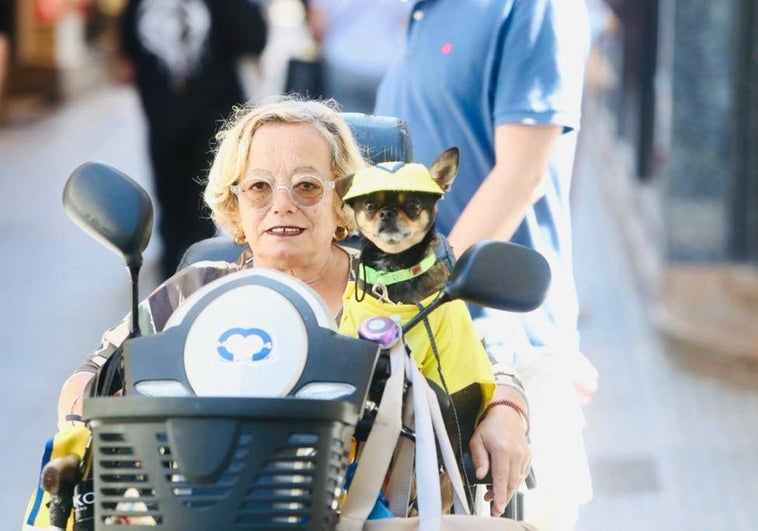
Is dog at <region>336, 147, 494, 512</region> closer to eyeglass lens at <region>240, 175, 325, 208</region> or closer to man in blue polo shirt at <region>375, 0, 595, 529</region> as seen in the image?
eyeglass lens at <region>240, 175, 325, 208</region>

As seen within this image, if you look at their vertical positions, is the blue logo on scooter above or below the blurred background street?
above

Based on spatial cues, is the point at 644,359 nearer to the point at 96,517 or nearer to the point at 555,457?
the point at 555,457

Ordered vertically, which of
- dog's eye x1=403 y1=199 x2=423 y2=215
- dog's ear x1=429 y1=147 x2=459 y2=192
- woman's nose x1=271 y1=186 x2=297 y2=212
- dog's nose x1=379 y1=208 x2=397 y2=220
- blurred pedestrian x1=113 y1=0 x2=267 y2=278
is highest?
dog's ear x1=429 y1=147 x2=459 y2=192

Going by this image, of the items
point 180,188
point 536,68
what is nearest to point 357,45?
point 180,188

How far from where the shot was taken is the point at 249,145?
3.45m

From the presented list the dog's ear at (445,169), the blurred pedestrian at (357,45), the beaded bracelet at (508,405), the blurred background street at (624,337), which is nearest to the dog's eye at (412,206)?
the dog's ear at (445,169)

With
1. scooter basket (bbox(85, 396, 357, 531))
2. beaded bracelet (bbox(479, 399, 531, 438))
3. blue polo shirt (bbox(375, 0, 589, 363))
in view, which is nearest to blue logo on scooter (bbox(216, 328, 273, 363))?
scooter basket (bbox(85, 396, 357, 531))

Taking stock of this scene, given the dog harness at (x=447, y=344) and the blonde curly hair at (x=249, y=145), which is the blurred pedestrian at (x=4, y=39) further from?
the dog harness at (x=447, y=344)

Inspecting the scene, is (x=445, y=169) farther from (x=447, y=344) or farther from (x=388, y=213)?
(x=447, y=344)

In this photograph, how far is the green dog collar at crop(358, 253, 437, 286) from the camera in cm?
304

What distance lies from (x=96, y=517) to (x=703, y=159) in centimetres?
789

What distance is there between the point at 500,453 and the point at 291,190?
0.68 m

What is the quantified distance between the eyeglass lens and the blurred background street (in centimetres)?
332

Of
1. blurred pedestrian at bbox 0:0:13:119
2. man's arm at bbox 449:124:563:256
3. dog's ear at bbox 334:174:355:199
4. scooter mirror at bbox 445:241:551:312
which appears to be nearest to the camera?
scooter mirror at bbox 445:241:551:312
